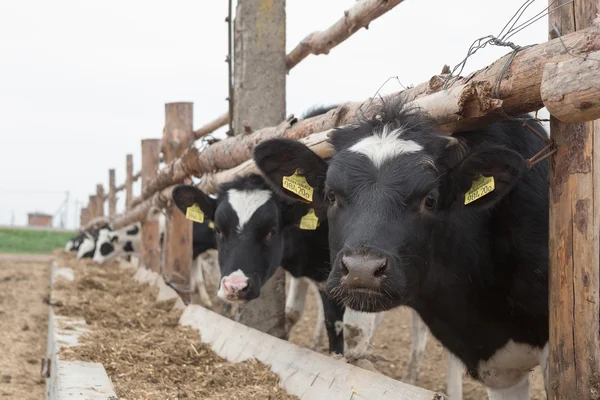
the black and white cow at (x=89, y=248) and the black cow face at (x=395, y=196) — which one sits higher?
the black cow face at (x=395, y=196)

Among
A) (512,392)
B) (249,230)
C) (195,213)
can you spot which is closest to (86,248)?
(195,213)

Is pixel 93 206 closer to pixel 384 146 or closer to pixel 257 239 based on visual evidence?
pixel 257 239

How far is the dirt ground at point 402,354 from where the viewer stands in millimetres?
6650

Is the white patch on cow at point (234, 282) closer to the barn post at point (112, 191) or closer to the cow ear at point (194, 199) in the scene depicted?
the cow ear at point (194, 199)

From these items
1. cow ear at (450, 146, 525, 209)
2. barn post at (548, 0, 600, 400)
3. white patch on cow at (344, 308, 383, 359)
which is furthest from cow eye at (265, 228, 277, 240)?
barn post at (548, 0, 600, 400)

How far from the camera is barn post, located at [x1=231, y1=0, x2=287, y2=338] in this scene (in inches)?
253

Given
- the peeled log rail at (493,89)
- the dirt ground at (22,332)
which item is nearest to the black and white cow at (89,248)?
the dirt ground at (22,332)

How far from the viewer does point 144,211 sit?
37.3ft

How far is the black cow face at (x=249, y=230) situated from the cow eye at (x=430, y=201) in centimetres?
228

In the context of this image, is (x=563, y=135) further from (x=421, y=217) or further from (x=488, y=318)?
(x=488, y=318)

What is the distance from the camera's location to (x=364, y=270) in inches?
115

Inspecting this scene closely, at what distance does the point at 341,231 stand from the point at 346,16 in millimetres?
2414

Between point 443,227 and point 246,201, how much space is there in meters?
2.65

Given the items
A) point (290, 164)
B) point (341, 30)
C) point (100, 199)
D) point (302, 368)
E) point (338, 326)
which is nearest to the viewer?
point (302, 368)
